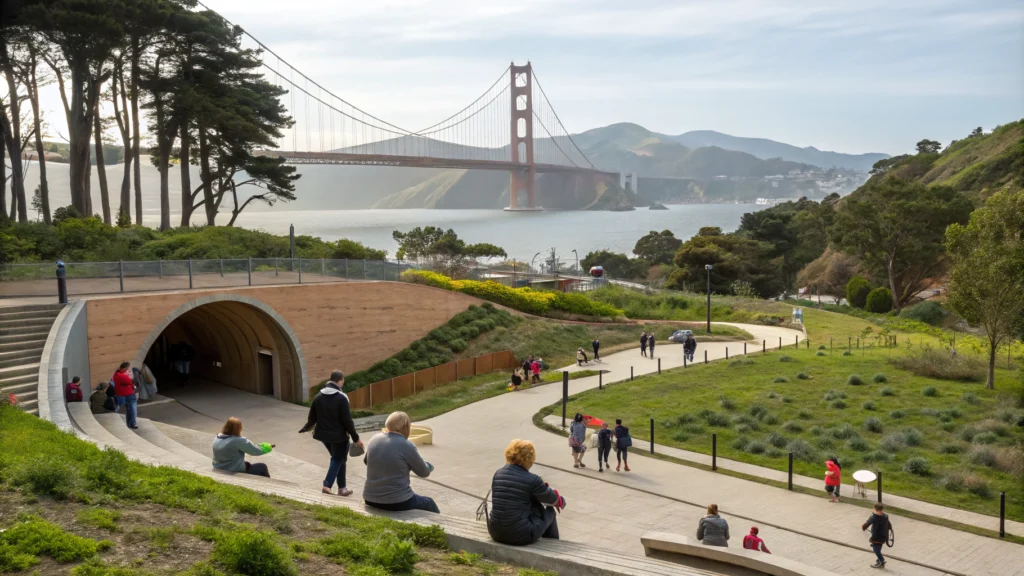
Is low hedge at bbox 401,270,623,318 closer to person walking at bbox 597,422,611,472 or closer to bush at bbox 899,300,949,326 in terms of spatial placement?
person walking at bbox 597,422,611,472

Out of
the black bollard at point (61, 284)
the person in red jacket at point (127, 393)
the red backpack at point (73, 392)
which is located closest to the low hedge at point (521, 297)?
the black bollard at point (61, 284)

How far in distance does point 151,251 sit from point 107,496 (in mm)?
22767

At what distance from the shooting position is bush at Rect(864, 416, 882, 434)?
57.8 feet

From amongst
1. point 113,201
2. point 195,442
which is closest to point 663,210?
point 113,201

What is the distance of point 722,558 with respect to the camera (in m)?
7.73

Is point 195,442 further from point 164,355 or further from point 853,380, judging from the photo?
point 853,380

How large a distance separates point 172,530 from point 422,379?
59.7 feet

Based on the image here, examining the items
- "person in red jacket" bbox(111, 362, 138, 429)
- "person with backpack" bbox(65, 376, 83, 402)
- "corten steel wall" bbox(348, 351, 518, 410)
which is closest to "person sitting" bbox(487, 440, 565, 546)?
"person in red jacket" bbox(111, 362, 138, 429)

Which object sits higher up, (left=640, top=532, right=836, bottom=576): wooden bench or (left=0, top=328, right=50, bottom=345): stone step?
(left=0, top=328, right=50, bottom=345): stone step

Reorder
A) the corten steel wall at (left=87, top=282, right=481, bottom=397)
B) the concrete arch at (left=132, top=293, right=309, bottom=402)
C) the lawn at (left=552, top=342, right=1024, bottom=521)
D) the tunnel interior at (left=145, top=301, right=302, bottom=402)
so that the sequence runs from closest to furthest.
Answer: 1. the lawn at (left=552, top=342, right=1024, bottom=521)
2. the corten steel wall at (left=87, top=282, right=481, bottom=397)
3. the concrete arch at (left=132, top=293, right=309, bottom=402)
4. the tunnel interior at (left=145, top=301, right=302, bottom=402)

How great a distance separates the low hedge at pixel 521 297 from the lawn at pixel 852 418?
8.10 m

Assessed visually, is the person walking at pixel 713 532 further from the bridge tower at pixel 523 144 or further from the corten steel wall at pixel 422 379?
the bridge tower at pixel 523 144

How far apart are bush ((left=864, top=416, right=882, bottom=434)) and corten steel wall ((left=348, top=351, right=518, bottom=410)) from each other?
41.1 ft

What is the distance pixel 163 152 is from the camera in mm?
33281
